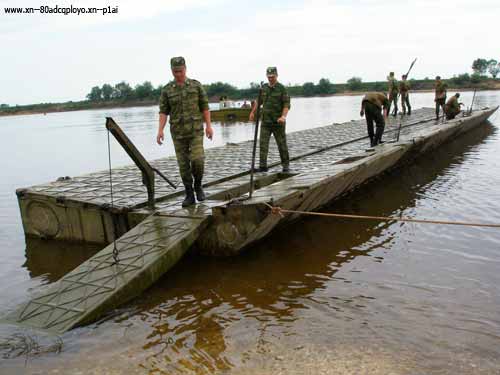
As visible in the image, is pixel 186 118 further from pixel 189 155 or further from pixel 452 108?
pixel 452 108

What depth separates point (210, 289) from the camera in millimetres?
5051

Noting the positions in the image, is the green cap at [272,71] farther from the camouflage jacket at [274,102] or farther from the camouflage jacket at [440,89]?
the camouflage jacket at [440,89]

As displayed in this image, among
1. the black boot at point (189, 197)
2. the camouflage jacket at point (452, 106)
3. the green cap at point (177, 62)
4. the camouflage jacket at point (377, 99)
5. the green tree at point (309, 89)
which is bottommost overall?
the black boot at point (189, 197)

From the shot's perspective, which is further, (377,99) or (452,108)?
(452,108)

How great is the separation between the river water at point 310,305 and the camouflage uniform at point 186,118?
1236 millimetres

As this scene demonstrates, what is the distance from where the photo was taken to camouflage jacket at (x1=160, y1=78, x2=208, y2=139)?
237 inches

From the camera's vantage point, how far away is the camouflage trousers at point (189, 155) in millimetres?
6152

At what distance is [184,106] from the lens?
237 inches

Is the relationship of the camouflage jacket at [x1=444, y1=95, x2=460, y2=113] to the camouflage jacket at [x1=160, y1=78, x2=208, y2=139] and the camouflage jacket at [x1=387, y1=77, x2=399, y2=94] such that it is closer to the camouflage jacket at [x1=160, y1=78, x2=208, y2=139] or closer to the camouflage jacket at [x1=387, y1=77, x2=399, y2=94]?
the camouflage jacket at [x1=387, y1=77, x2=399, y2=94]

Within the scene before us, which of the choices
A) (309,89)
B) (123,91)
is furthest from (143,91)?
(309,89)

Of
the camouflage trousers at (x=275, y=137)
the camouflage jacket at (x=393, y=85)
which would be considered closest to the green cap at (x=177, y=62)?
the camouflage trousers at (x=275, y=137)

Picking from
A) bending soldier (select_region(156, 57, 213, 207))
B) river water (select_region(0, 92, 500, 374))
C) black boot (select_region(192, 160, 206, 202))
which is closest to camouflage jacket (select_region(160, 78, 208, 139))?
bending soldier (select_region(156, 57, 213, 207))

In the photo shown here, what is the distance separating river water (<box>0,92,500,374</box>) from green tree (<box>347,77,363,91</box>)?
90224 millimetres

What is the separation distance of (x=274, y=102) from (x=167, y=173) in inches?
99.6
